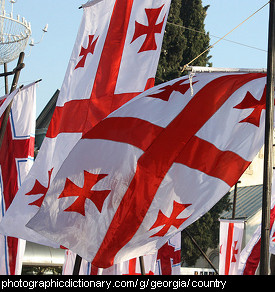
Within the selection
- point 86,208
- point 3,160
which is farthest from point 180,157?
point 3,160

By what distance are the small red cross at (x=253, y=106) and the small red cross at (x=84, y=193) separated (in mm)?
1520

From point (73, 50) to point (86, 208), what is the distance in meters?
3.84

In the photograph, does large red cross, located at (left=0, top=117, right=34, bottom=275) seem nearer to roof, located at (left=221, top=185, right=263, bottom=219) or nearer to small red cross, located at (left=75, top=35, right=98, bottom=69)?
small red cross, located at (left=75, top=35, right=98, bottom=69)

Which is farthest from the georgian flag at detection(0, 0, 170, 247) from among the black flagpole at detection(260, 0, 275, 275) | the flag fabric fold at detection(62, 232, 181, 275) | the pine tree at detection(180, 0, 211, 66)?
the pine tree at detection(180, 0, 211, 66)

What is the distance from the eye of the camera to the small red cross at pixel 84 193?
699 cm

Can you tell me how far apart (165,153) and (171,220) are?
665mm

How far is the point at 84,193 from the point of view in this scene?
701 centimetres

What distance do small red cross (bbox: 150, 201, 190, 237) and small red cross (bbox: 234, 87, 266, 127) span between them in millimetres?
1049

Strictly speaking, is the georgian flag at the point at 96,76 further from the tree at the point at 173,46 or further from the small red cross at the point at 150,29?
the tree at the point at 173,46

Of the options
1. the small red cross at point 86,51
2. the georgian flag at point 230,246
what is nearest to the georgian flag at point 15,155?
the small red cross at point 86,51

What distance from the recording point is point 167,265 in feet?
49.6

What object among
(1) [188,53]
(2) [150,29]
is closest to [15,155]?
(2) [150,29]

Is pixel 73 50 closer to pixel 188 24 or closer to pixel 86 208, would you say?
pixel 86 208

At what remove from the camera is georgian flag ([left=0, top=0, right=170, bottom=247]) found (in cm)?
906
